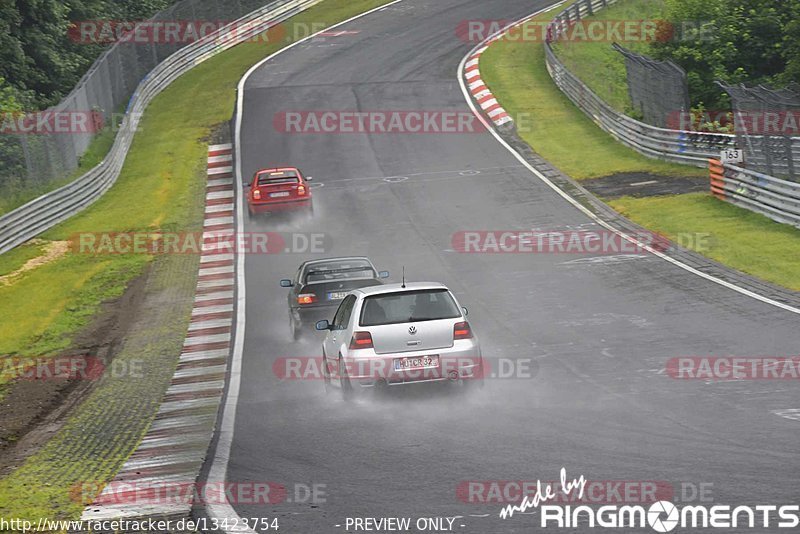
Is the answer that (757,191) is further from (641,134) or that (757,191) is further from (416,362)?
(416,362)

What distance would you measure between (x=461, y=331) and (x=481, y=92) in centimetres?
3275

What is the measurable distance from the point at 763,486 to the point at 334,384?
6.49 meters

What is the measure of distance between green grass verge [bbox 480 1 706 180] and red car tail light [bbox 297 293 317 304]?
16.7 m

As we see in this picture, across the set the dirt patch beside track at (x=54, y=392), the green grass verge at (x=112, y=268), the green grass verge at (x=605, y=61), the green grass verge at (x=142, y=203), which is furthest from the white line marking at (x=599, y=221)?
the dirt patch beside track at (x=54, y=392)

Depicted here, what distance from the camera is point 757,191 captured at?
26.6 metres

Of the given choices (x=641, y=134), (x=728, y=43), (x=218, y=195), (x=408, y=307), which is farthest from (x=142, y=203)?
(x=728, y=43)

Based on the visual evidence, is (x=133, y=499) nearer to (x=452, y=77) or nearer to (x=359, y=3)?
(x=452, y=77)

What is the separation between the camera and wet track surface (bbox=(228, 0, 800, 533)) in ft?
30.6

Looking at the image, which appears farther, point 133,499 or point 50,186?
point 50,186

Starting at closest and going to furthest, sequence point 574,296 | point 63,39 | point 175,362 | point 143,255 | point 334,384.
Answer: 1. point 334,384
2. point 175,362
3. point 574,296
4. point 143,255
5. point 63,39

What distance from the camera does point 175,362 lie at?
18.0 metres

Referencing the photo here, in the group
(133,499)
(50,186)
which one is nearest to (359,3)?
(50,186)

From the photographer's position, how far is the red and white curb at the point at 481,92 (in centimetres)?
4144

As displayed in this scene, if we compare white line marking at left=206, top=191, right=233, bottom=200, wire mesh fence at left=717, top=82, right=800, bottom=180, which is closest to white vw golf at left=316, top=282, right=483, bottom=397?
wire mesh fence at left=717, top=82, right=800, bottom=180
